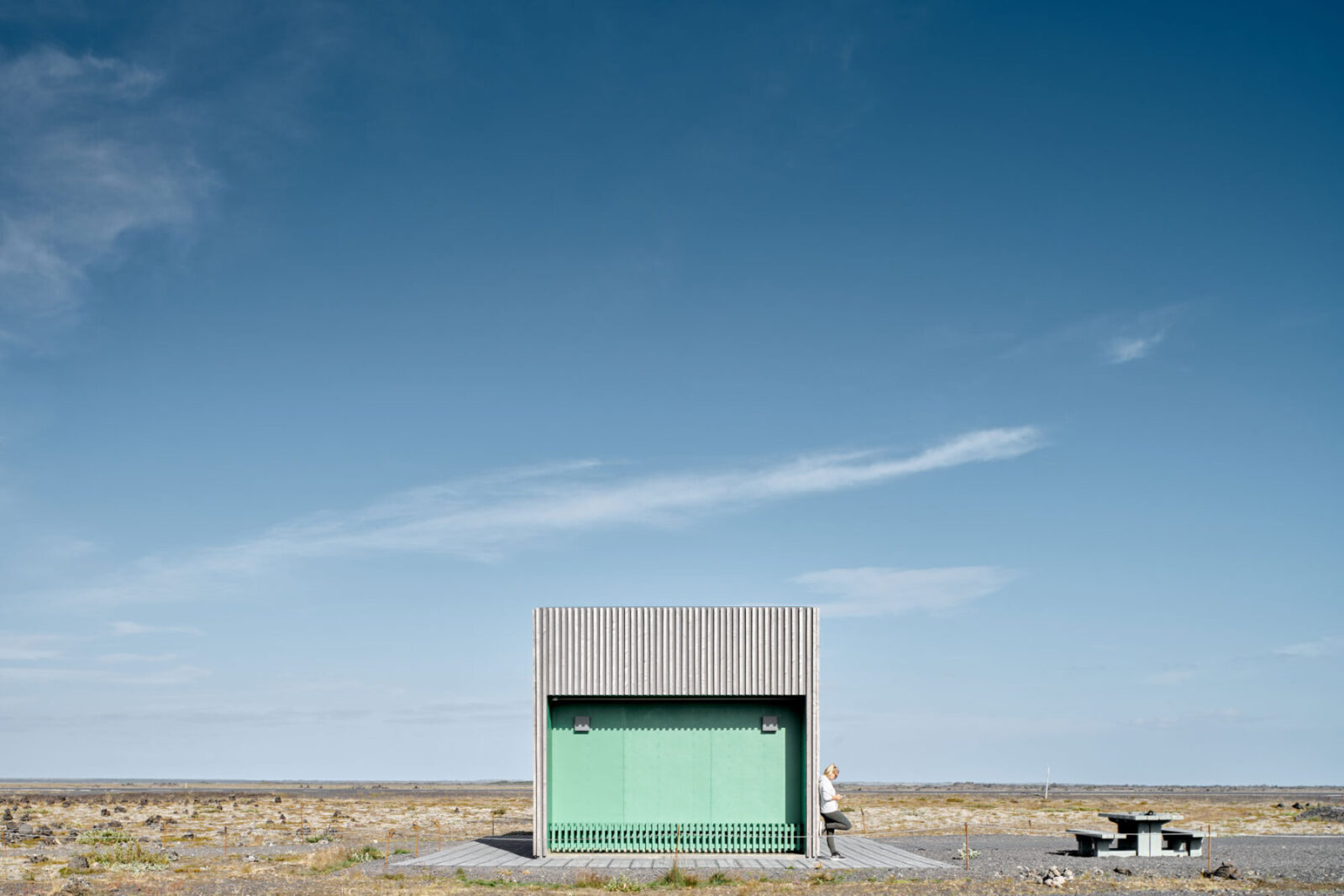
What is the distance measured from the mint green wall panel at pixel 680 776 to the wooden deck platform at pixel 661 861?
1.40 ft

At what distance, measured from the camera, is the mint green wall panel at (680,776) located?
74.6 ft

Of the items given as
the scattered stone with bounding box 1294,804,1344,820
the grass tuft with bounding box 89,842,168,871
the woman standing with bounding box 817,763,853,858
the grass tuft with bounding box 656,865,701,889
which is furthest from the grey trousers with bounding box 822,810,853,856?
the scattered stone with bounding box 1294,804,1344,820

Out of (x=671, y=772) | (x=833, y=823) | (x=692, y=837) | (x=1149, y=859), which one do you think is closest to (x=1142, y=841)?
(x=1149, y=859)

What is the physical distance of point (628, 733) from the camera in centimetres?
2280

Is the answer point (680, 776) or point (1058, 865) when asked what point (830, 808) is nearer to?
point (680, 776)

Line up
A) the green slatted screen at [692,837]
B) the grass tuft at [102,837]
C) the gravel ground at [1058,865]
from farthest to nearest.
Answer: the grass tuft at [102,837], the green slatted screen at [692,837], the gravel ground at [1058,865]

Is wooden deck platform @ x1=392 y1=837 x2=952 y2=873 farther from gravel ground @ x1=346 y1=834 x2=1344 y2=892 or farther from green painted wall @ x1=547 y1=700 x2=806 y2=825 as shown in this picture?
green painted wall @ x1=547 y1=700 x2=806 y2=825

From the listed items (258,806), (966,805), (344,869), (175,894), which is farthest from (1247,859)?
(258,806)

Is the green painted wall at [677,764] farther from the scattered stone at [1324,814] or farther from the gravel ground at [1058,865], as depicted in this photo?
the scattered stone at [1324,814]

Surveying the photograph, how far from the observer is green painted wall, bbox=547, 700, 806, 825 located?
74.6ft

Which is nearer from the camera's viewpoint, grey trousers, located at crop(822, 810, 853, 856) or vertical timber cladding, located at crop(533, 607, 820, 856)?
vertical timber cladding, located at crop(533, 607, 820, 856)

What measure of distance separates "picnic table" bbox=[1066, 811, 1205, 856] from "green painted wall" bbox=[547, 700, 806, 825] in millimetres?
6811

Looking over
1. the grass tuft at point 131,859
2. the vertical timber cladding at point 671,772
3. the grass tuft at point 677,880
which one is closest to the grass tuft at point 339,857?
the grass tuft at point 131,859

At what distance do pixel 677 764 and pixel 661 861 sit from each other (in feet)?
5.60
